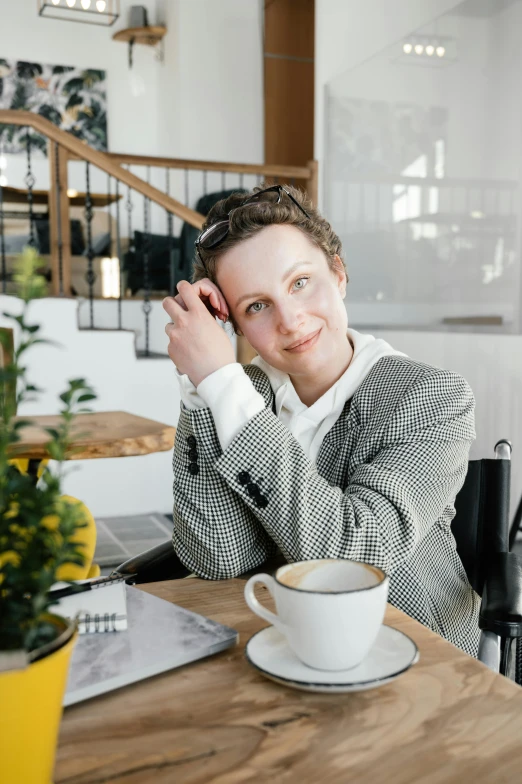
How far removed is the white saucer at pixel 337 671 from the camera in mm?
534

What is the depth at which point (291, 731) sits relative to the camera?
496 mm

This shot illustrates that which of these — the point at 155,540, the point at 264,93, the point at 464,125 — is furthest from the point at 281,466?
the point at 264,93

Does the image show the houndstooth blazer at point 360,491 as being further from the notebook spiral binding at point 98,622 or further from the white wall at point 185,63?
the white wall at point 185,63

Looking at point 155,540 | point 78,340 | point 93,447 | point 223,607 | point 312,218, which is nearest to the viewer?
point 223,607

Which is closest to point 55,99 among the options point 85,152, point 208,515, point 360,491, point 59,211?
point 59,211

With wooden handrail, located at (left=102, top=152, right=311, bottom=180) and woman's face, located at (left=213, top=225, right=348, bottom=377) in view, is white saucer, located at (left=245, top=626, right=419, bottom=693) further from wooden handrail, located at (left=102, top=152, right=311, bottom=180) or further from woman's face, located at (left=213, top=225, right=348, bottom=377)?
wooden handrail, located at (left=102, top=152, right=311, bottom=180)

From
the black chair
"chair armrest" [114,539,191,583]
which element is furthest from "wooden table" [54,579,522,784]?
"chair armrest" [114,539,191,583]

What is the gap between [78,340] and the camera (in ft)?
12.9

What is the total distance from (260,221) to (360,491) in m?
0.44

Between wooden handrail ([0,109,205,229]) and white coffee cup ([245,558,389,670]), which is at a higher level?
wooden handrail ([0,109,205,229])

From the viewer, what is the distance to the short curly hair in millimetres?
1098

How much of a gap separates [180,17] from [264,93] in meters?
0.96

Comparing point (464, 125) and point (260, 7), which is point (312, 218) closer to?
point (464, 125)

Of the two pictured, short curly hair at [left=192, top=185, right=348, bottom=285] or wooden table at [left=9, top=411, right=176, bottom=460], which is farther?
wooden table at [left=9, top=411, right=176, bottom=460]
